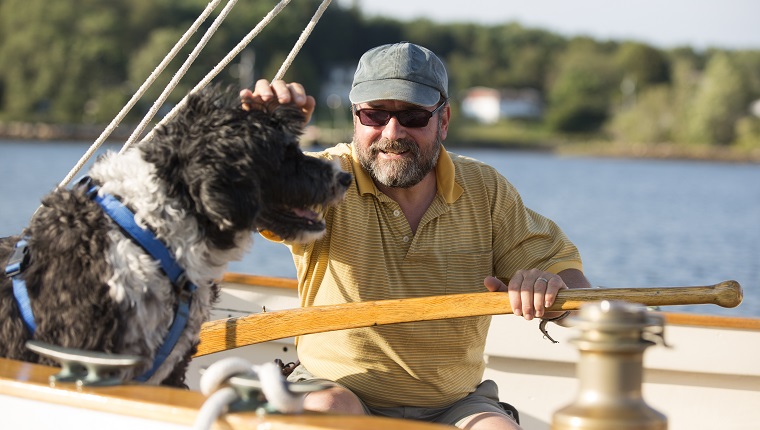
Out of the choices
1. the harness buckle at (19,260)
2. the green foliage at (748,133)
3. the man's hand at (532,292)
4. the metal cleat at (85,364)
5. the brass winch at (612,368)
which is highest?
the green foliage at (748,133)

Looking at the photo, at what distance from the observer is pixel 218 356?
5.38 metres

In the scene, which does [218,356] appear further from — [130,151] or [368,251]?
[130,151]

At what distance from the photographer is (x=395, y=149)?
12.8ft

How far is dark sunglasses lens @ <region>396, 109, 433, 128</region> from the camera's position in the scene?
3949 millimetres

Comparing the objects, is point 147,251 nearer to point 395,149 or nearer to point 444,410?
point 395,149

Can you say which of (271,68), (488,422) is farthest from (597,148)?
(488,422)

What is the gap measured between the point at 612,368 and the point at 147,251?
4.29 feet

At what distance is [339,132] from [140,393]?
73.0 metres

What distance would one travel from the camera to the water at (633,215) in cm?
1945

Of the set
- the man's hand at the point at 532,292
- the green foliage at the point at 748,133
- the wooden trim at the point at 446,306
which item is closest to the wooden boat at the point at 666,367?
the wooden trim at the point at 446,306

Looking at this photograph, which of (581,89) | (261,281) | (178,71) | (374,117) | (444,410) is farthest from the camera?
(581,89)

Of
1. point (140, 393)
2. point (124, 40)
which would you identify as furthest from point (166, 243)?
point (124, 40)

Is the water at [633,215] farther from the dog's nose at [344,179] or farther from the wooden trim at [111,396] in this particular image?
the wooden trim at [111,396]

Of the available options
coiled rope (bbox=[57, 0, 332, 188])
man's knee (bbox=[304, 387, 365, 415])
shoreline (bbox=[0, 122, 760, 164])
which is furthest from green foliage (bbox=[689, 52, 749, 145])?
man's knee (bbox=[304, 387, 365, 415])
